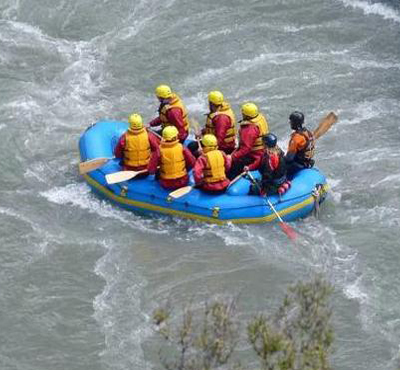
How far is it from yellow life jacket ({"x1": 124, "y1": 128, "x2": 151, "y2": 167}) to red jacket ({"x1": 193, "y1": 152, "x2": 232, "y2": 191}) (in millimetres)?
780

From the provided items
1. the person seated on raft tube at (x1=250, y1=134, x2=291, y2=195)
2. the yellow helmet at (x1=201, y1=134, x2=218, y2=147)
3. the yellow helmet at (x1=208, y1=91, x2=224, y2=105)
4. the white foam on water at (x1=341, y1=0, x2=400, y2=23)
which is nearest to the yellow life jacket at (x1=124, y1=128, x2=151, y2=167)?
the yellow helmet at (x1=201, y1=134, x2=218, y2=147)

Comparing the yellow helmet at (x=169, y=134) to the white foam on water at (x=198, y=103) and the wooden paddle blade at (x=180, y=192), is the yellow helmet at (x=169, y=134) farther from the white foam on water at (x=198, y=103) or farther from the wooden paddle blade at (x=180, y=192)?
the white foam on water at (x=198, y=103)

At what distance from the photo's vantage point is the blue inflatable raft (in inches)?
453

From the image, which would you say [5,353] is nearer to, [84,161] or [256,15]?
[84,161]

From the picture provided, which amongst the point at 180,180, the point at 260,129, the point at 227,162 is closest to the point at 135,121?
the point at 180,180

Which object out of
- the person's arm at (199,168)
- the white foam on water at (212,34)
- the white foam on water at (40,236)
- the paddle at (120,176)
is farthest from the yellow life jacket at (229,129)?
the white foam on water at (212,34)

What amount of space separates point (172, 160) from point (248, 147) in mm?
1018

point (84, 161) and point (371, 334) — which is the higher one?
point (84, 161)

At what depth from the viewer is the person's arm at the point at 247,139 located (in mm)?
11656

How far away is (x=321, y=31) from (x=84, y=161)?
6.85 meters

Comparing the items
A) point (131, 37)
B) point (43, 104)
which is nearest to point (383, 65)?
point (131, 37)

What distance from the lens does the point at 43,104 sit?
15.2m

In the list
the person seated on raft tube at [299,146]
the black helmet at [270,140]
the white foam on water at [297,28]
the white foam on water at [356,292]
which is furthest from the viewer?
the white foam on water at [297,28]

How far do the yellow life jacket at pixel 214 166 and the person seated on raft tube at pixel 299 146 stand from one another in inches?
38.9
